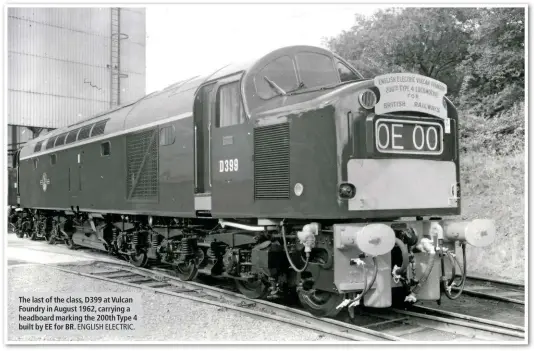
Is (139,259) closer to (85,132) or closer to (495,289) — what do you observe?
(85,132)

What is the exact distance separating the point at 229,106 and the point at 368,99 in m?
2.18

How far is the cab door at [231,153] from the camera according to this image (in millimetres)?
7611

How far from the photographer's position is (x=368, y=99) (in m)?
6.70

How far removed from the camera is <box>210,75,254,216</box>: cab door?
761 cm

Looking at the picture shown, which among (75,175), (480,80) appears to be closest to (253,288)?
(75,175)

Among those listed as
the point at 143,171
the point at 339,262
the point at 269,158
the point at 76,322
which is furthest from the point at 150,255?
the point at 339,262

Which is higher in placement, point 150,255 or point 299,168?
point 299,168

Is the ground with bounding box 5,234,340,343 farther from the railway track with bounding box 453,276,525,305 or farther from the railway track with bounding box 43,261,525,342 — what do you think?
the railway track with bounding box 453,276,525,305

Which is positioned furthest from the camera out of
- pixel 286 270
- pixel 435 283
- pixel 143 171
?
pixel 143 171

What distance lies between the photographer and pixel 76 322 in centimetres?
700

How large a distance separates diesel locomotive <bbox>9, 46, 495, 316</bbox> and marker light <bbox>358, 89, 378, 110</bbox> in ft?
0.09
